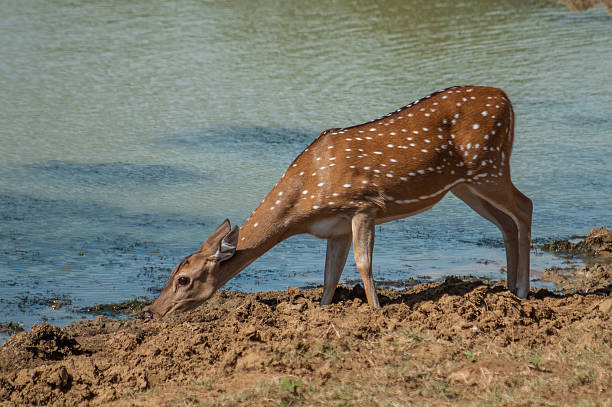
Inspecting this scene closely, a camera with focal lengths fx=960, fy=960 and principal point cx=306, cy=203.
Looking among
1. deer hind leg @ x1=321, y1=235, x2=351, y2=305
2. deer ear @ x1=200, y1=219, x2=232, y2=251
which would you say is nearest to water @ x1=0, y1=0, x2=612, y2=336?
deer hind leg @ x1=321, y1=235, x2=351, y2=305

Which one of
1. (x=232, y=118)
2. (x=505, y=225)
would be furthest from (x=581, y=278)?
(x=232, y=118)

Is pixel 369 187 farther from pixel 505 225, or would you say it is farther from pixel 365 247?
pixel 505 225

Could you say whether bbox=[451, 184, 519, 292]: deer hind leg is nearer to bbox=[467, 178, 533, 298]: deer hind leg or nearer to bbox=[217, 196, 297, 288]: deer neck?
bbox=[467, 178, 533, 298]: deer hind leg

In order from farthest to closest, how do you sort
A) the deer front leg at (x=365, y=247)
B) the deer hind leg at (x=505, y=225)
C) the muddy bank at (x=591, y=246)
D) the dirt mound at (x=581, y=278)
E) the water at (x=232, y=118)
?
→ the muddy bank at (x=591, y=246)
the water at (x=232, y=118)
the dirt mound at (x=581, y=278)
the deer hind leg at (x=505, y=225)
the deer front leg at (x=365, y=247)

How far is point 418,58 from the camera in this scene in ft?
63.0

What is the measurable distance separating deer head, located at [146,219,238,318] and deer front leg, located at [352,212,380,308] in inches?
36.9

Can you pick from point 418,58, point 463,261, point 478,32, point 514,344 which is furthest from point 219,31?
point 514,344

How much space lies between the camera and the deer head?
23.2 ft

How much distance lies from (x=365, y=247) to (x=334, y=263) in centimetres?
39

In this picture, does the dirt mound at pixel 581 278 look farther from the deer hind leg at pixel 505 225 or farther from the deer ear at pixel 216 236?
the deer ear at pixel 216 236

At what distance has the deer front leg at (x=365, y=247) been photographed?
730 cm

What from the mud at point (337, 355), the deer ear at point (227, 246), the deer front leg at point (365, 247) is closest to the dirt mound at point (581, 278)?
the mud at point (337, 355)

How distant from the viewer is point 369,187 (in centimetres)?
732

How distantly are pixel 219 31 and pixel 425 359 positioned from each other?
15568mm
